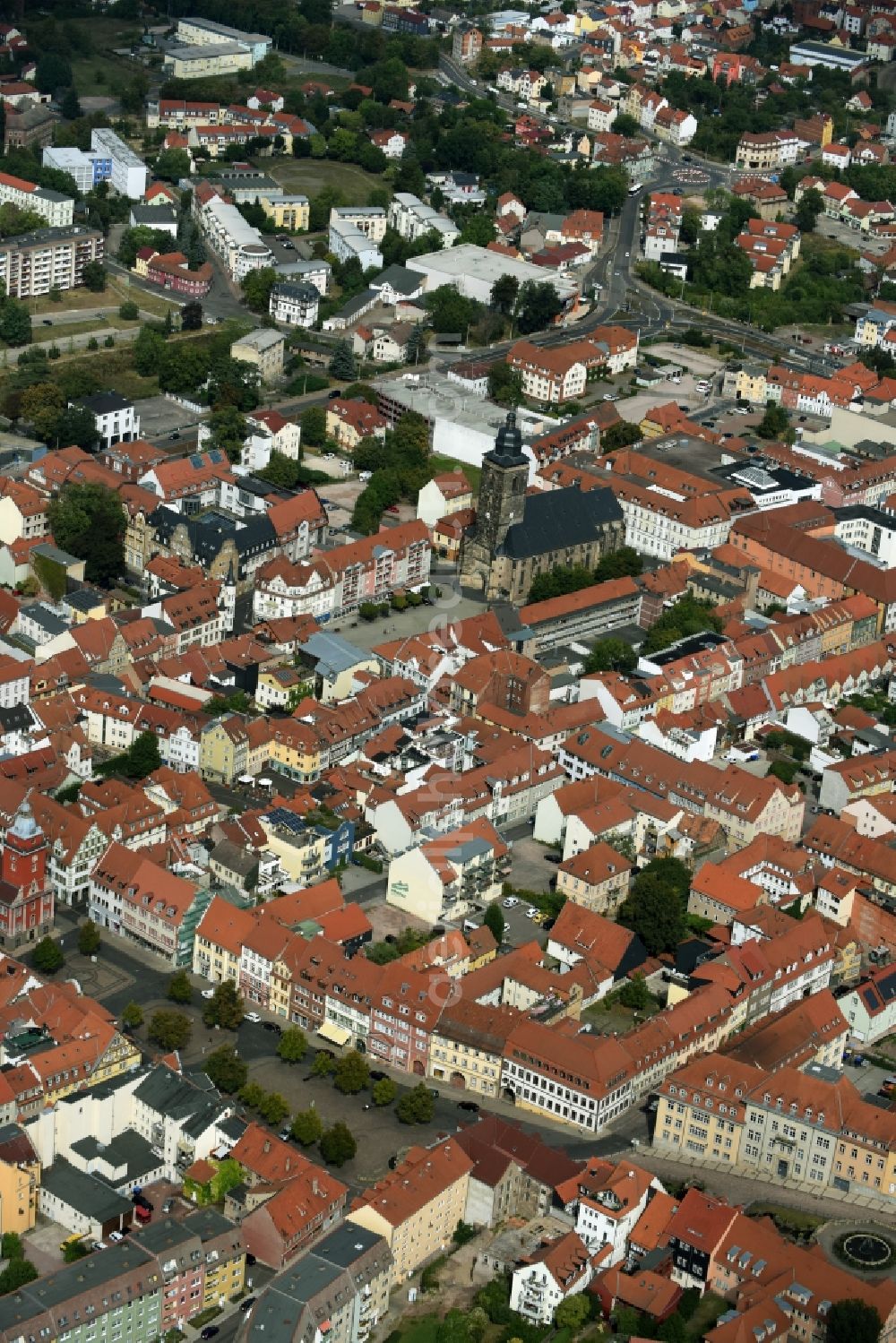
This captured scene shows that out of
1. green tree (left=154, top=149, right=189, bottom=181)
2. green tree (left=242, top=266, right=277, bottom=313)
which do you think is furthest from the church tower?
green tree (left=154, top=149, right=189, bottom=181)


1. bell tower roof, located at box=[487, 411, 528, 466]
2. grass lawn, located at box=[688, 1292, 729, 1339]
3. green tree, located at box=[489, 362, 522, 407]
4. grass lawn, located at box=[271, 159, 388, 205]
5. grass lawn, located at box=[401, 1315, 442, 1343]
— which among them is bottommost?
grass lawn, located at box=[271, 159, 388, 205]

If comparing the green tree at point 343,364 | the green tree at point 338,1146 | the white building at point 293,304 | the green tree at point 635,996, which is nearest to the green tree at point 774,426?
the green tree at point 343,364

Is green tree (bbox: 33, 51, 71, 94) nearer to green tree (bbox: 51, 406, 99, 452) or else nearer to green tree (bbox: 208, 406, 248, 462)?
green tree (bbox: 51, 406, 99, 452)

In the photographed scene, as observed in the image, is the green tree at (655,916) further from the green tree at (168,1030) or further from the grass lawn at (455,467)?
the grass lawn at (455,467)

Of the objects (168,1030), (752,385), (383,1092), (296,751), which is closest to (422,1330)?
(383,1092)

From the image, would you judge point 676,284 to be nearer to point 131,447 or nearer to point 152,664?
point 131,447

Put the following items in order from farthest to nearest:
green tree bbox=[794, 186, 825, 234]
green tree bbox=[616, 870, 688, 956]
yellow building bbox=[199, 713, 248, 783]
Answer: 1. green tree bbox=[794, 186, 825, 234]
2. yellow building bbox=[199, 713, 248, 783]
3. green tree bbox=[616, 870, 688, 956]

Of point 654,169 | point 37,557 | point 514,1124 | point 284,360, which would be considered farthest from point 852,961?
point 654,169
